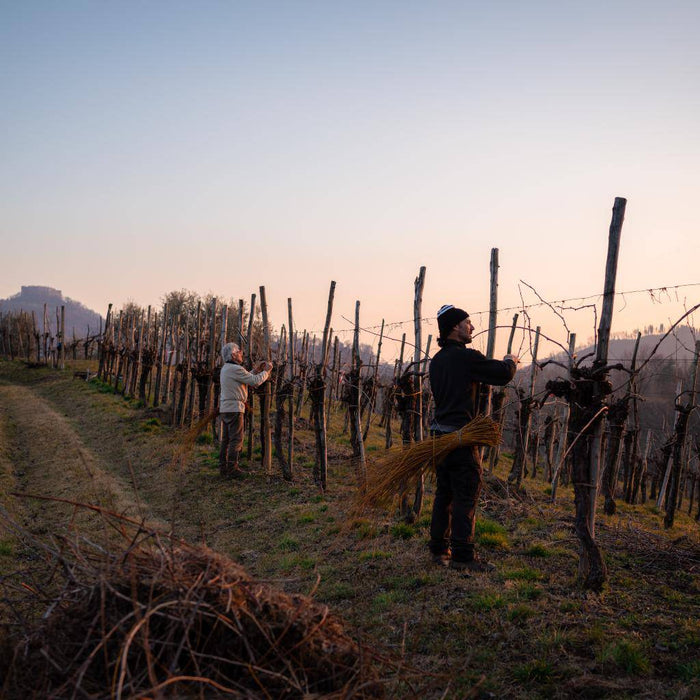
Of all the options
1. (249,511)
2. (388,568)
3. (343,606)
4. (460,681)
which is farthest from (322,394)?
(460,681)

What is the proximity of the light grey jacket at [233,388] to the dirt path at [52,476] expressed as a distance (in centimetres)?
184

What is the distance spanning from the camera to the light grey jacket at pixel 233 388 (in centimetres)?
869

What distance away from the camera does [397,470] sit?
458cm

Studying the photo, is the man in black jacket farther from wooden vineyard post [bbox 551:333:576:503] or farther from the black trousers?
wooden vineyard post [bbox 551:333:576:503]

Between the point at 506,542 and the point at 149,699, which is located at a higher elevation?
the point at 149,699

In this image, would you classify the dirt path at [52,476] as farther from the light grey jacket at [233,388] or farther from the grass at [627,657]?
the grass at [627,657]

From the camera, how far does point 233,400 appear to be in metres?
8.78

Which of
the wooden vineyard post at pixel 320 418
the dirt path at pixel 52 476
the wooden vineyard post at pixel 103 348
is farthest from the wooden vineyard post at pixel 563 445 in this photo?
the wooden vineyard post at pixel 103 348

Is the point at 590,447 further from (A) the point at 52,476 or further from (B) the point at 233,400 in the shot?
(A) the point at 52,476

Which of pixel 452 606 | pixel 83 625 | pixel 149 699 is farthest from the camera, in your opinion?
pixel 452 606

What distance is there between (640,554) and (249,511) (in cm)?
461

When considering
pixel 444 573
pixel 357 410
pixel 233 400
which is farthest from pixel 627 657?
pixel 233 400

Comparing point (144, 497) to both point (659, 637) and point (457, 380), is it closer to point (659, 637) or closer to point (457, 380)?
point (457, 380)

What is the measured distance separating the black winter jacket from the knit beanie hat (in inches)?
3.9
